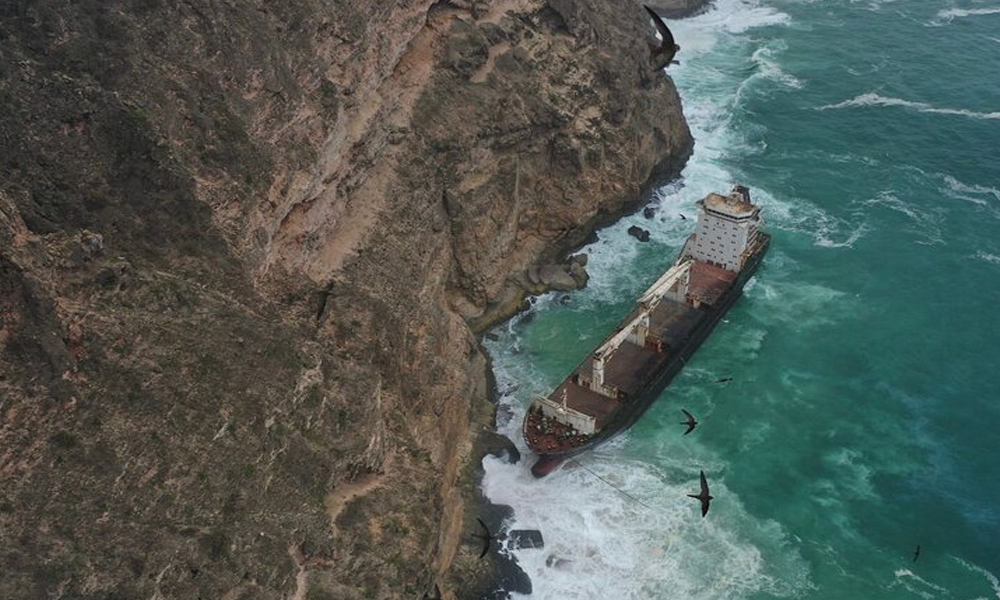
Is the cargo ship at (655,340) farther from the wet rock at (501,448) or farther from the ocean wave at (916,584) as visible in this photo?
the ocean wave at (916,584)

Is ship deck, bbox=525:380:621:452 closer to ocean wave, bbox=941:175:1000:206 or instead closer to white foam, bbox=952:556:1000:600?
white foam, bbox=952:556:1000:600

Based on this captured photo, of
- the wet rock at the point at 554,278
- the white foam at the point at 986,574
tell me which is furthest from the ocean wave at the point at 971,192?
the white foam at the point at 986,574

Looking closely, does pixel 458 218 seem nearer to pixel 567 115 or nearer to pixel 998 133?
pixel 567 115

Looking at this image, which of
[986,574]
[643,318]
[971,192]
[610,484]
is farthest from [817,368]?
[971,192]

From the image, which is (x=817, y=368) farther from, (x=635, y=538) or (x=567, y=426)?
(x=635, y=538)

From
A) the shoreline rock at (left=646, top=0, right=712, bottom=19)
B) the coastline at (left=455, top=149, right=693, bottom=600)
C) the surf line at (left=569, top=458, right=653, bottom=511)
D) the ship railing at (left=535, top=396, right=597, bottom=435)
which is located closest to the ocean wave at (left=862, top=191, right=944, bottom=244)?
the coastline at (left=455, top=149, right=693, bottom=600)
